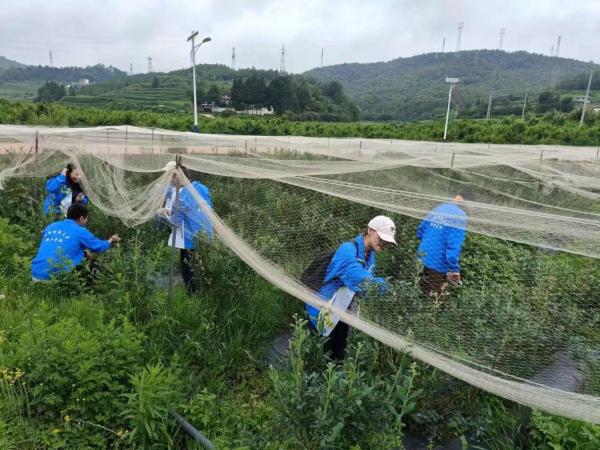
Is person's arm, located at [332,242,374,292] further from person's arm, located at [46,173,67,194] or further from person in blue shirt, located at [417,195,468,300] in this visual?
person's arm, located at [46,173,67,194]

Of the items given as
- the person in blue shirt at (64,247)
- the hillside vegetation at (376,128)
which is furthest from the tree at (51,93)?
the person in blue shirt at (64,247)

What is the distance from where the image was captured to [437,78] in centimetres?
9750

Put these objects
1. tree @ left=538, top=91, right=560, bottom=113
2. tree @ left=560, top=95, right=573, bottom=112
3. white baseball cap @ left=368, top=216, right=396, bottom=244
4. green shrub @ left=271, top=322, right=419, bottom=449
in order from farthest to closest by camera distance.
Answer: tree @ left=538, top=91, right=560, bottom=113 < tree @ left=560, top=95, right=573, bottom=112 < white baseball cap @ left=368, top=216, right=396, bottom=244 < green shrub @ left=271, top=322, right=419, bottom=449

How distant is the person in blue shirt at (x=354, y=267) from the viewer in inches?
98.1

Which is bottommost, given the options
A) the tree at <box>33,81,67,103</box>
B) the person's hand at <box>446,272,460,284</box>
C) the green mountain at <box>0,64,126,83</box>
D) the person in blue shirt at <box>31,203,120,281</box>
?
the person in blue shirt at <box>31,203,120,281</box>

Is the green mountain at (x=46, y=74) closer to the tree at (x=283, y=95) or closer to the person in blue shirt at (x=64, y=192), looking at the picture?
the tree at (x=283, y=95)

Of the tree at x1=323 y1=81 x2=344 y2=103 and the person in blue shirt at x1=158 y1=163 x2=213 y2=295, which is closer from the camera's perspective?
the person in blue shirt at x1=158 y1=163 x2=213 y2=295

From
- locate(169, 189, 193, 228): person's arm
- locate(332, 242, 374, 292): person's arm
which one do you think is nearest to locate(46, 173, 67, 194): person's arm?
locate(169, 189, 193, 228): person's arm

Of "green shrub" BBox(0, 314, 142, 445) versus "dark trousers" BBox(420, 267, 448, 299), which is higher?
"dark trousers" BBox(420, 267, 448, 299)

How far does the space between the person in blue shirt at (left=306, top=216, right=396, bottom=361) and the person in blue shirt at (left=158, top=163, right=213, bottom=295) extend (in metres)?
1.09

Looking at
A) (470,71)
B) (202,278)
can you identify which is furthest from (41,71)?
(202,278)

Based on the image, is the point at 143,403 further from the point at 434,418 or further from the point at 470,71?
the point at 470,71

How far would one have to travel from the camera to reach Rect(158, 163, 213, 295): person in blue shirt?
3.36 m

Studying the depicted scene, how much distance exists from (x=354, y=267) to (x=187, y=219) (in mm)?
1703
